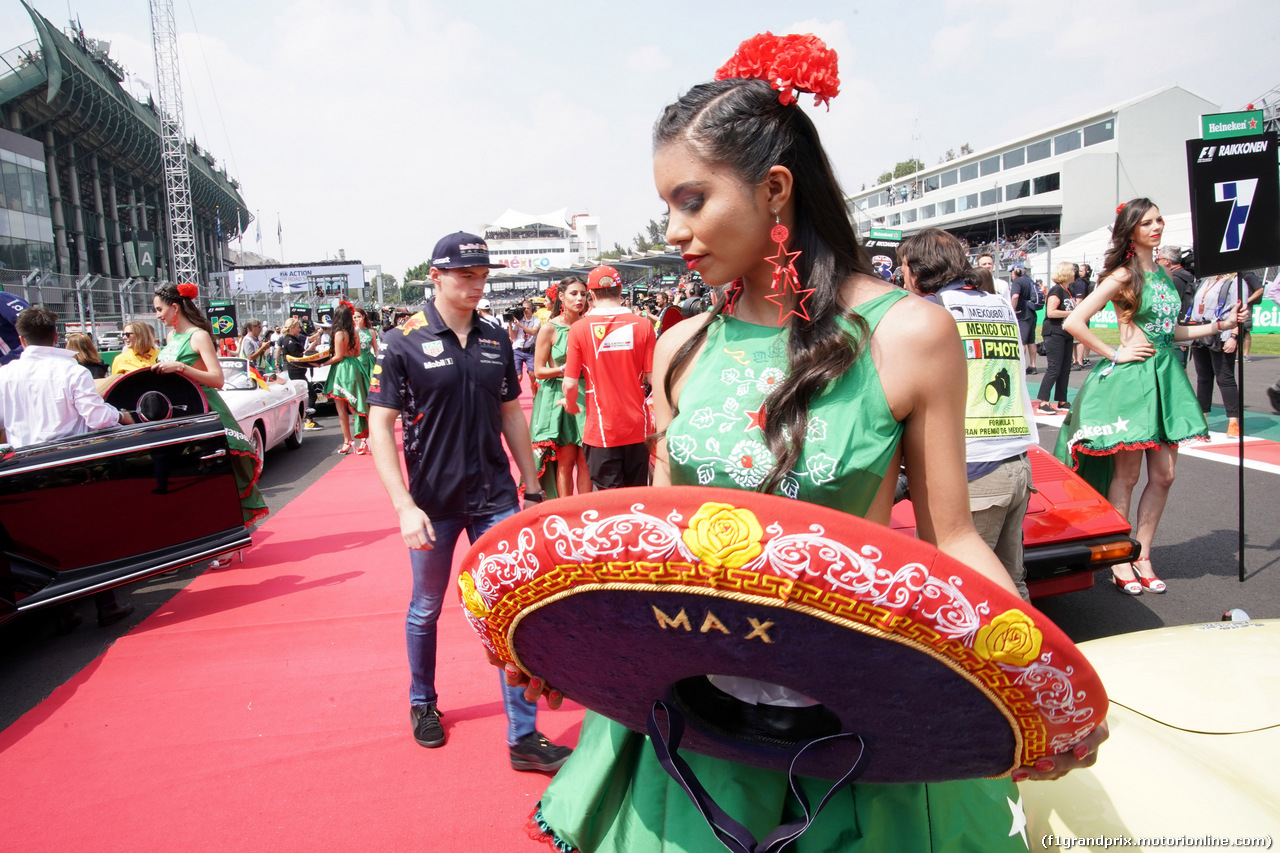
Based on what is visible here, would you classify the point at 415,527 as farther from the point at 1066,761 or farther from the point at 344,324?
the point at 344,324

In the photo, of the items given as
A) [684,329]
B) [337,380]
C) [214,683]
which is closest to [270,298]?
[337,380]

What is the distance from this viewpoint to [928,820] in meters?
1.15

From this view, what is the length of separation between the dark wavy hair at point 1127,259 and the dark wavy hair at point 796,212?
3.48 metres

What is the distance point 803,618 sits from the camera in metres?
0.80

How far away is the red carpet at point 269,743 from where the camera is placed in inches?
106

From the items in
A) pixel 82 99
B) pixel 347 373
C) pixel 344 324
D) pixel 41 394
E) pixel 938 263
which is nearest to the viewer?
pixel 938 263

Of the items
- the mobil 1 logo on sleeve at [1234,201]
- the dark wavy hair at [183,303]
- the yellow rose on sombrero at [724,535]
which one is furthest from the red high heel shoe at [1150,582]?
the dark wavy hair at [183,303]

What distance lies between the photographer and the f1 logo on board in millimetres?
4219

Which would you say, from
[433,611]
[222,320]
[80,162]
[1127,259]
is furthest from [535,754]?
[80,162]

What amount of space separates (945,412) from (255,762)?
3.12m

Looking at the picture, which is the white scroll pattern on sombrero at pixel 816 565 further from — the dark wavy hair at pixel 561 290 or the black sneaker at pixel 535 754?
the dark wavy hair at pixel 561 290

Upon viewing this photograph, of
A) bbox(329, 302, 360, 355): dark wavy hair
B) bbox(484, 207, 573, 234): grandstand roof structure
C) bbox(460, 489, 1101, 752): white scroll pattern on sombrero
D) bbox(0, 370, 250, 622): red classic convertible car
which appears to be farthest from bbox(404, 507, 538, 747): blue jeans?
bbox(484, 207, 573, 234): grandstand roof structure

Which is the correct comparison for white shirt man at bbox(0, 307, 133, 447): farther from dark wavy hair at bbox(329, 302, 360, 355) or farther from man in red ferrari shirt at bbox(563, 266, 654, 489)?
dark wavy hair at bbox(329, 302, 360, 355)

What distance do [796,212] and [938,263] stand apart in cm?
228
